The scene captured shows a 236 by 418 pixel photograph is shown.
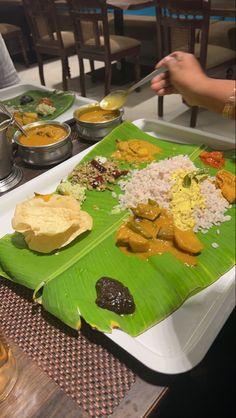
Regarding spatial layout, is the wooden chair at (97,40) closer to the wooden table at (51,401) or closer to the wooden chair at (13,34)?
the wooden chair at (13,34)

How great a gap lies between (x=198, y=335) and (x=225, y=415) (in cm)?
27

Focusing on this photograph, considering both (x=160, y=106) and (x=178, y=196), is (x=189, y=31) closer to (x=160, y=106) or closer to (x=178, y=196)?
(x=160, y=106)

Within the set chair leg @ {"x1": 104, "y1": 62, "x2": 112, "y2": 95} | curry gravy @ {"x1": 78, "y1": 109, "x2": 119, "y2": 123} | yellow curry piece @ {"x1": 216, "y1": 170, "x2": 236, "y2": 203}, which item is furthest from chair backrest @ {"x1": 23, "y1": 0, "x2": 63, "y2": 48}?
yellow curry piece @ {"x1": 216, "y1": 170, "x2": 236, "y2": 203}

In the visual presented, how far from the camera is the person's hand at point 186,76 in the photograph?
0.93 meters

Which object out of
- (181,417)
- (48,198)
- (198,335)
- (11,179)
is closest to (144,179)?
(48,198)

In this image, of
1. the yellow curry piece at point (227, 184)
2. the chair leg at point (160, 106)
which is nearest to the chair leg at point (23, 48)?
the chair leg at point (160, 106)

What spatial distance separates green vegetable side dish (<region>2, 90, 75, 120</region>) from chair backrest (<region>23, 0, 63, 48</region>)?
2100 millimetres

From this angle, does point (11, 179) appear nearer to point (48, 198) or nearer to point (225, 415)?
point (48, 198)

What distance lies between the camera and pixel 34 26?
4.12m

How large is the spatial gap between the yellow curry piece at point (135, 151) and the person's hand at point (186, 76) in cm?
44

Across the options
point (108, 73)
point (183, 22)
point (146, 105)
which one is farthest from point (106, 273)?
point (108, 73)

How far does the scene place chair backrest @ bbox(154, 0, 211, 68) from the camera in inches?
105

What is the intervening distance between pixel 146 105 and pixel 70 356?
320 centimetres

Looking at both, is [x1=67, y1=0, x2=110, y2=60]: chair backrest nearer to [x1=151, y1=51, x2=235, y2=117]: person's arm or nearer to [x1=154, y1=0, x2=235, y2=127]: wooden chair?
[x1=154, y1=0, x2=235, y2=127]: wooden chair
